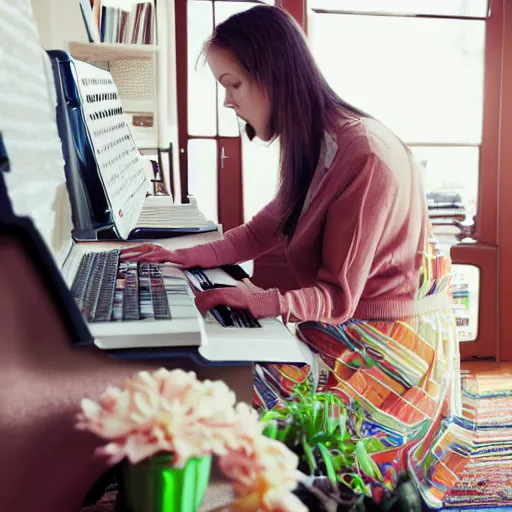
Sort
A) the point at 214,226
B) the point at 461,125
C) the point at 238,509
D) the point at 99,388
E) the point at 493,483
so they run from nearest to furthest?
1. the point at 238,509
2. the point at 99,388
3. the point at 214,226
4. the point at 493,483
5. the point at 461,125

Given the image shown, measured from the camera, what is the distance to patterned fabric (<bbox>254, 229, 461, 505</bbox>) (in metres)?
1.12

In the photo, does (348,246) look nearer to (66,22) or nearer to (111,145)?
(111,145)

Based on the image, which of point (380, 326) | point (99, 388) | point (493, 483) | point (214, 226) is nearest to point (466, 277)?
point (493, 483)

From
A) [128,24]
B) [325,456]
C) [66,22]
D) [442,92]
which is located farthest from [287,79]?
[442,92]

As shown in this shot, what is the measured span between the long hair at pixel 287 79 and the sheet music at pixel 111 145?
244mm

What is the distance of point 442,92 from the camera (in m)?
3.04

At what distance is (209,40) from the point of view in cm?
125

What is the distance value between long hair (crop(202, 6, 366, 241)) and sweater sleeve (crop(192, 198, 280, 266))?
0.62 ft

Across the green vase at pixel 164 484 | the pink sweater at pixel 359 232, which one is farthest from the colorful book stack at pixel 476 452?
the green vase at pixel 164 484

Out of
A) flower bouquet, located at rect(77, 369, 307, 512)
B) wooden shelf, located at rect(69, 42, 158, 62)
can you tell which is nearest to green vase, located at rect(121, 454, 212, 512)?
flower bouquet, located at rect(77, 369, 307, 512)

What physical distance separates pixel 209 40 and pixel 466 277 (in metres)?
2.26

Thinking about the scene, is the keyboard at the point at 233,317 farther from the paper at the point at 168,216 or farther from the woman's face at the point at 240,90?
the paper at the point at 168,216

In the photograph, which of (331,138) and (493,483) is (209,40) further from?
(493,483)

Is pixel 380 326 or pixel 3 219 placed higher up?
pixel 3 219
